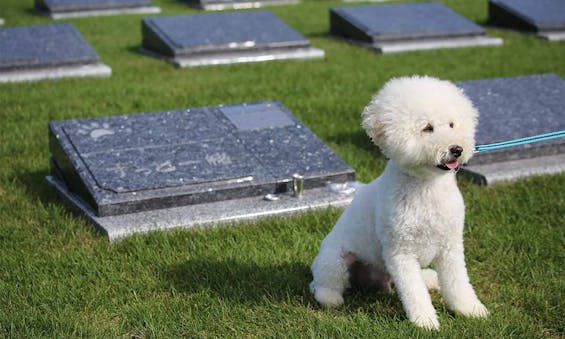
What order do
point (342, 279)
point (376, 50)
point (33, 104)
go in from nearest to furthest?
1. point (342, 279)
2. point (33, 104)
3. point (376, 50)

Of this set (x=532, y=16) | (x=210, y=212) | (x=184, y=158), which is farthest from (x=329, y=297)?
(x=532, y=16)

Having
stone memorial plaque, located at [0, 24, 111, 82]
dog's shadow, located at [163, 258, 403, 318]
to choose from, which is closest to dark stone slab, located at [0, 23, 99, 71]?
stone memorial plaque, located at [0, 24, 111, 82]

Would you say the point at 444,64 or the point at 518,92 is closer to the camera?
the point at 518,92

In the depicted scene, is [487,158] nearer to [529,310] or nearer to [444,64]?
[529,310]

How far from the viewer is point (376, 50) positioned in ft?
34.7

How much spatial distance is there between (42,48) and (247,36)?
2.16m

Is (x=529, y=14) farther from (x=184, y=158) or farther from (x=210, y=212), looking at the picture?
(x=210, y=212)

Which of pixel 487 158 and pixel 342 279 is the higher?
pixel 342 279

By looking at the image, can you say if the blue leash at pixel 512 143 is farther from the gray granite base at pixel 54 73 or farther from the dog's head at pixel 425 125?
the gray granite base at pixel 54 73

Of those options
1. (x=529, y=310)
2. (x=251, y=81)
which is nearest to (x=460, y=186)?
(x=529, y=310)

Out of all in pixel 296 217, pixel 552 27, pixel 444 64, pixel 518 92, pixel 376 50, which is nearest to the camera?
pixel 296 217

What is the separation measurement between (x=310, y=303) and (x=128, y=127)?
2.22 m

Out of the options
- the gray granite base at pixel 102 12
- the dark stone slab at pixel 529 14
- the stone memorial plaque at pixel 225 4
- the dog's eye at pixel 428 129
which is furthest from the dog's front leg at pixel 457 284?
the stone memorial plaque at pixel 225 4

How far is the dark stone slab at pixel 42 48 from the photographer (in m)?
9.25
